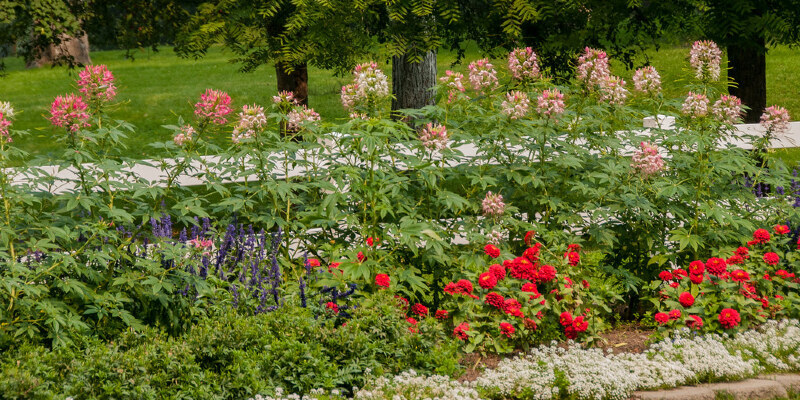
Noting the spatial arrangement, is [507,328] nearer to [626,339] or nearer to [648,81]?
[626,339]

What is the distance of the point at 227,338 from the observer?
152 inches

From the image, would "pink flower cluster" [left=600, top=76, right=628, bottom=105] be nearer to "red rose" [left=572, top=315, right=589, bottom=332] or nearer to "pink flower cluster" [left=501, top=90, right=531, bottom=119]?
"pink flower cluster" [left=501, top=90, right=531, bottom=119]

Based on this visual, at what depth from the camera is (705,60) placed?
5586mm

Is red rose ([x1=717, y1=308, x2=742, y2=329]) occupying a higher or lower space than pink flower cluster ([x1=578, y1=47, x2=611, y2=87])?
lower

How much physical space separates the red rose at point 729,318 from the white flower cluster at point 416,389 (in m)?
1.80

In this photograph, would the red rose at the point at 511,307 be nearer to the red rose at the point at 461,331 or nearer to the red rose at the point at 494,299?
the red rose at the point at 494,299

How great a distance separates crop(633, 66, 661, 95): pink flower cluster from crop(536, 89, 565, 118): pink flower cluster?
1.04m

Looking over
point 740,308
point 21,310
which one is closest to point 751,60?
point 740,308

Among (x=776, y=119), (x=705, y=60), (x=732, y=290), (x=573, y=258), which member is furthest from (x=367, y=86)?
(x=776, y=119)

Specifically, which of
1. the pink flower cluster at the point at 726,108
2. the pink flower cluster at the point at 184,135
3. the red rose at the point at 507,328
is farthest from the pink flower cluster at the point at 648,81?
the pink flower cluster at the point at 184,135

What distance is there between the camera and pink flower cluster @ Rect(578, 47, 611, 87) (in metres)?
5.16

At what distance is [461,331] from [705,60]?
2866 millimetres

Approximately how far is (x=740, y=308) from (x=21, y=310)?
4.22m

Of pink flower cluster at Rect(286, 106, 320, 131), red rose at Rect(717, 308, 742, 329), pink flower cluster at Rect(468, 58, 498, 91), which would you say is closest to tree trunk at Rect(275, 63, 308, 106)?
pink flower cluster at Rect(286, 106, 320, 131)
